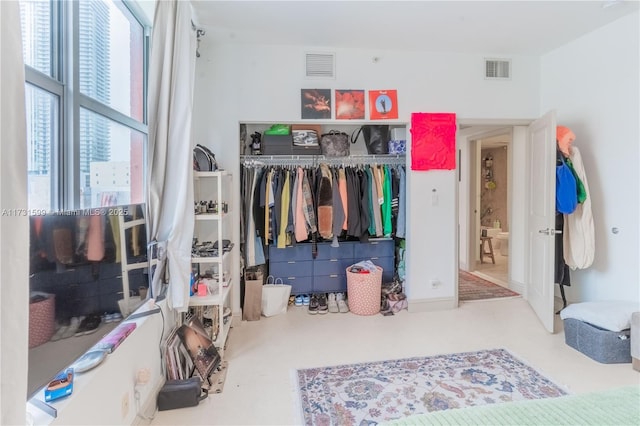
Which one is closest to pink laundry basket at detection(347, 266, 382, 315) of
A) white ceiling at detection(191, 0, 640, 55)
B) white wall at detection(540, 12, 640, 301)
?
white wall at detection(540, 12, 640, 301)

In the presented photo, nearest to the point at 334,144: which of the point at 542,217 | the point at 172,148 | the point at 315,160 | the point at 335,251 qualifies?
the point at 315,160

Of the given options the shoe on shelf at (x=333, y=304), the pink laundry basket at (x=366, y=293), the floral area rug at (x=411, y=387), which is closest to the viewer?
the floral area rug at (x=411, y=387)

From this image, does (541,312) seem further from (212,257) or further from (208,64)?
(208,64)

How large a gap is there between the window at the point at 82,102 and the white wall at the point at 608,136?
156 inches

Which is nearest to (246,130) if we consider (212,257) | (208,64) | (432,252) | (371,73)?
(208,64)

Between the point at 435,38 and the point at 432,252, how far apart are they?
2.11 metres

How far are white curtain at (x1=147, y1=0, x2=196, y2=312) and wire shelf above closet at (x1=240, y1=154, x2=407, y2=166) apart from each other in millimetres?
1339

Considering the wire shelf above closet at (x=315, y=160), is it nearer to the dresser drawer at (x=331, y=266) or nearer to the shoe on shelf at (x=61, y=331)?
the dresser drawer at (x=331, y=266)

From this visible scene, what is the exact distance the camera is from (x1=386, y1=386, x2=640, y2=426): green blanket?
36.4 inches

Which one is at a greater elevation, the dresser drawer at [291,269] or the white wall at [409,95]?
the white wall at [409,95]

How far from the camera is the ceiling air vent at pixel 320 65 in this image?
3277 millimetres

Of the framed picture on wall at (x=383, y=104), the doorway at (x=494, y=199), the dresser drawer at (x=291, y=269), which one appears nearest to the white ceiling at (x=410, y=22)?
the framed picture on wall at (x=383, y=104)

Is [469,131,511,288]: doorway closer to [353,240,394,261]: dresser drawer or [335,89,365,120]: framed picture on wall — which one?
[353,240,394,261]: dresser drawer

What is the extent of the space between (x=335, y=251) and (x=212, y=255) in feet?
5.50
